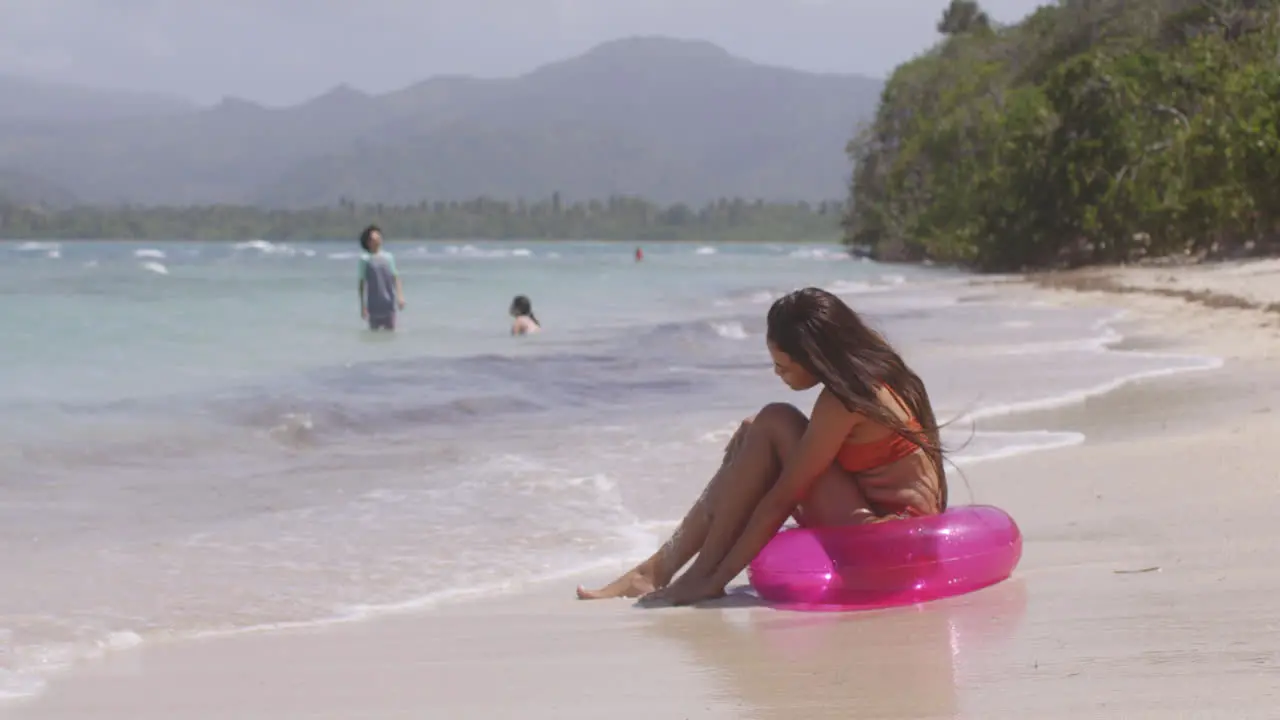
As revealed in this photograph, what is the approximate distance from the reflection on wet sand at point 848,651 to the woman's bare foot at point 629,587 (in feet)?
0.92

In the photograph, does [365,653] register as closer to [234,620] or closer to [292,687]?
[292,687]

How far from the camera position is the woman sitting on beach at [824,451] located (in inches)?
183

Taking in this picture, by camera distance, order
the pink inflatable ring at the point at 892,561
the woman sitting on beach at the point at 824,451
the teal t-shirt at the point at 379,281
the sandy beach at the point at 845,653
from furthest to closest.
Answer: the teal t-shirt at the point at 379,281, the woman sitting on beach at the point at 824,451, the pink inflatable ring at the point at 892,561, the sandy beach at the point at 845,653

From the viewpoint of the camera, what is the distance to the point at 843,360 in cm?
464

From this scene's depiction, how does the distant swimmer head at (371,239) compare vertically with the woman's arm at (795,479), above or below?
above

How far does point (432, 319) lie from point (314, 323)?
2236mm

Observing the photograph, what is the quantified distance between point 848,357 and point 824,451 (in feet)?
0.98

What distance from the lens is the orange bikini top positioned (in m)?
4.69

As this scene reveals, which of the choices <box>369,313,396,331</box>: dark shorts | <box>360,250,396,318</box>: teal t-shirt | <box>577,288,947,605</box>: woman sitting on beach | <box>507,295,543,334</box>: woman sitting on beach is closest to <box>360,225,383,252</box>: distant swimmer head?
<box>360,250,396,318</box>: teal t-shirt

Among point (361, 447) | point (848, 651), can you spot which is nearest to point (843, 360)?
point (848, 651)

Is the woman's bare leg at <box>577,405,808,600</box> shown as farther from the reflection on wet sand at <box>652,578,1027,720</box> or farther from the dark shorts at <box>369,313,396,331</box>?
the dark shorts at <box>369,313,396,331</box>

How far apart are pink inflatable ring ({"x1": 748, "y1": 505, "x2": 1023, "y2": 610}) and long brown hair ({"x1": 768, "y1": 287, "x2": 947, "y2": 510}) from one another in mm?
265

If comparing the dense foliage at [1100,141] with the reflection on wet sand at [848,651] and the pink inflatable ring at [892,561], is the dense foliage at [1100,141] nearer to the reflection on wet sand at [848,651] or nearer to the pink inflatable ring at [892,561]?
the pink inflatable ring at [892,561]

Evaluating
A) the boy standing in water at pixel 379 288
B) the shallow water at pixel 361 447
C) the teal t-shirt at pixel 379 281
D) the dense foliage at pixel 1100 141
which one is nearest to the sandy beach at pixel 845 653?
the shallow water at pixel 361 447
